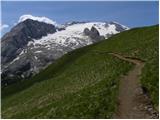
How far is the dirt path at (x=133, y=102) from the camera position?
3206 cm

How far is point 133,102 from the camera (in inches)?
1391

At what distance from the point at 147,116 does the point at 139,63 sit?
27950 mm

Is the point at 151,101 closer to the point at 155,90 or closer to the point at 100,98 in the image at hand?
the point at 155,90

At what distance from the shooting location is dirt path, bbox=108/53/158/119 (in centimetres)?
3206

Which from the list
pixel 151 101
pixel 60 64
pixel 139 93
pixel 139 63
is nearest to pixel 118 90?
pixel 139 93

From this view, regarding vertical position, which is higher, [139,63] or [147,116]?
[139,63]

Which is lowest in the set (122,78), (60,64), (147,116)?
(147,116)

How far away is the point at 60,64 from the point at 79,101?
75.3 metres

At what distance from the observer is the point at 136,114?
106 feet

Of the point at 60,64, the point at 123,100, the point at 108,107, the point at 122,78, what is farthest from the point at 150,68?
the point at 60,64

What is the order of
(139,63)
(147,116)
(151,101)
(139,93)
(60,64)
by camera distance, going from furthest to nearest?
(60,64), (139,63), (139,93), (151,101), (147,116)

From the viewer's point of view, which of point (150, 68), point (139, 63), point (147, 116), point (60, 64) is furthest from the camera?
point (60, 64)

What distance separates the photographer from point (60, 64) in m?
114

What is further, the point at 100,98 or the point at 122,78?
the point at 122,78
